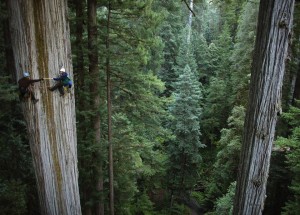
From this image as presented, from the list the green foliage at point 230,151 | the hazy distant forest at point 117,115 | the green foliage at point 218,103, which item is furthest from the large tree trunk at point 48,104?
the green foliage at point 218,103

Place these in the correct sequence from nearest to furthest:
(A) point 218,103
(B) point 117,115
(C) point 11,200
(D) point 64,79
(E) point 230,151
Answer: (D) point 64,79
(C) point 11,200
(B) point 117,115
(E) point 230,151
(A) point 218,103

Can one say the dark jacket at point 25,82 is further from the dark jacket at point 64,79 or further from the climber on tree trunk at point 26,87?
the dark jacket at point 64,79

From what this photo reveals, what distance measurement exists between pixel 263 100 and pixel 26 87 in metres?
2.90

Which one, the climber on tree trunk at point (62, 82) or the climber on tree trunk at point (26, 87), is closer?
the climber on tree trunk at point (26, 87)

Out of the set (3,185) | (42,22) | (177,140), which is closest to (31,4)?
(42,22)

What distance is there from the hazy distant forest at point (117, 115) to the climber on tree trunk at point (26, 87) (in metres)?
0.06

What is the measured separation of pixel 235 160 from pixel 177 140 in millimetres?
4568

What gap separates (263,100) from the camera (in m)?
3.08

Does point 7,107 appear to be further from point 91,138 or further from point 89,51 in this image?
point 89,51

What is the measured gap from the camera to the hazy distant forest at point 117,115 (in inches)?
127

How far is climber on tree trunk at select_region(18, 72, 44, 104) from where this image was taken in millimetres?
3324

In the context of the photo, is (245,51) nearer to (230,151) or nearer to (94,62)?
(230,151)

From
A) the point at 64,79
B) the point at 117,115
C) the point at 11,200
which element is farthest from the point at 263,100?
the point at 117,115

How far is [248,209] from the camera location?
11.4 ft
